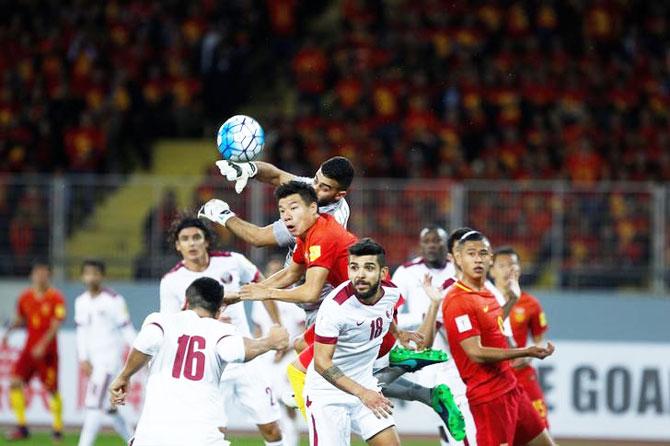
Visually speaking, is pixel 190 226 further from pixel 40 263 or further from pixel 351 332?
pixel 40 263

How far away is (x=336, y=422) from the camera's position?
31.4 feet

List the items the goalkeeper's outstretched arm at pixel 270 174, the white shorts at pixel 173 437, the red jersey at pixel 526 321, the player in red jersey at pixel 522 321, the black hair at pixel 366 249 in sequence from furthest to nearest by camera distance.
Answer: the red jersey at pixel 526 321 < the player in red jersey at pixel 522 321 < the goalkeeper's outstretched arm at pixel 270 174 < the black hair at pixel 366 249 < the white shorts at pixel 173 437

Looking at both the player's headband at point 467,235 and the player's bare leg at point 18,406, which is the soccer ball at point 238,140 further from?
the player's bare leg at point 18,406

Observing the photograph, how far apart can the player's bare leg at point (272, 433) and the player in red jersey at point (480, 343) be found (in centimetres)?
210

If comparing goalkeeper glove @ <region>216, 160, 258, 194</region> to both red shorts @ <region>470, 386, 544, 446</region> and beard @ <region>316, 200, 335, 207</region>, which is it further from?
red shorts @ <region>470, 386, 544, 446</region>

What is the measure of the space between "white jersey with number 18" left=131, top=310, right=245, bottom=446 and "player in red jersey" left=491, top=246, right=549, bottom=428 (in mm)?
3487

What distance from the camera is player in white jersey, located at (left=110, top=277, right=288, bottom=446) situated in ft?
29.5

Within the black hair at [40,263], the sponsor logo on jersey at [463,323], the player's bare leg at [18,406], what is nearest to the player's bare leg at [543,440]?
the sponsor logo on jersey at [463,323]

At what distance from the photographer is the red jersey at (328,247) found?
9.58m

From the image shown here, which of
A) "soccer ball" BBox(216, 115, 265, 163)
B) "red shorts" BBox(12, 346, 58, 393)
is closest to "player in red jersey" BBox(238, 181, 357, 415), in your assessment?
"soccer ball" BBox(216, 115, 265, 163)

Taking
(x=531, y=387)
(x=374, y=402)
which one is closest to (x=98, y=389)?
(x=531, y=387)

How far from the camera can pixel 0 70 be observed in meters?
23.7

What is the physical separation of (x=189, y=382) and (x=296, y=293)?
98 centimetres

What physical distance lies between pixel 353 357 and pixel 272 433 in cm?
239
